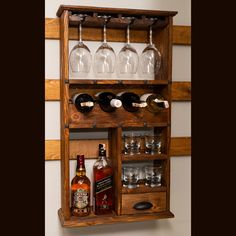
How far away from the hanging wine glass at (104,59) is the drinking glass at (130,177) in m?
0.57

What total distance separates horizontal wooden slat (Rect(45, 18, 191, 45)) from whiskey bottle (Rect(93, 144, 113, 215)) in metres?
0.65

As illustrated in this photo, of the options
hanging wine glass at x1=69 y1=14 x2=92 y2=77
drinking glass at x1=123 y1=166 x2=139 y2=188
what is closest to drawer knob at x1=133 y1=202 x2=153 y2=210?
drinking glass at x1=123 y1=166 x2=139 y2=188

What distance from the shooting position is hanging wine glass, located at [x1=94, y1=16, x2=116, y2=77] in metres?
2.25

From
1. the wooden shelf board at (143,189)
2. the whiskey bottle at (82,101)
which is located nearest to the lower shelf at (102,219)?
the wooden shelf board at (143,189)

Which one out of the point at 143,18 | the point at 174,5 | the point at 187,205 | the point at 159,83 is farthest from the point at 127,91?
the point at 187,205

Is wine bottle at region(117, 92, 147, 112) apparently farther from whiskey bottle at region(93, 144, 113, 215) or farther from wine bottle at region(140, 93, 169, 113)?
whiskey bottle at region(93, 144, 113, 215)

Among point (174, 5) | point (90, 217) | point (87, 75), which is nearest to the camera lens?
point (90, 217)

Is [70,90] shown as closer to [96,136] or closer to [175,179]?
[96,136]

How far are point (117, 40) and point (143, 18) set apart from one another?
24 cm

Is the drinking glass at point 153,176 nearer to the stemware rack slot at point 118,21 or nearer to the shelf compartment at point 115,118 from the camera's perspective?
the shelf compartment at point 115,118

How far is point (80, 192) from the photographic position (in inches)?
86.0

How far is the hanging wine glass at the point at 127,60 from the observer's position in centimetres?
229

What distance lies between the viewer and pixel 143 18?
2.23m

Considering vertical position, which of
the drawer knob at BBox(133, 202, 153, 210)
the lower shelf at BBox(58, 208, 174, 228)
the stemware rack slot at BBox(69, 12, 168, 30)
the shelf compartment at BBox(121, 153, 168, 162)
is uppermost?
the stemware rack slot at BBox(69, 12, 168, 30)
